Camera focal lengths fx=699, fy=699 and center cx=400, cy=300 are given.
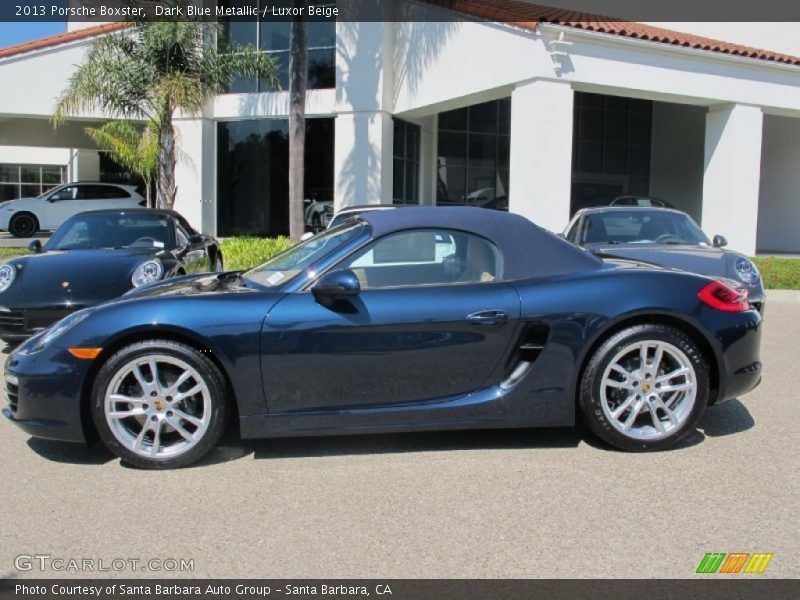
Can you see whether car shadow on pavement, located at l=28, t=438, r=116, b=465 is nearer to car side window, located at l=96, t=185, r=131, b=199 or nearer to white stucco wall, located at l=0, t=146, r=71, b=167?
car side window, located at l=96, t=185, r=131, b=199

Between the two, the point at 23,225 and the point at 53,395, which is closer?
the point at 53,395

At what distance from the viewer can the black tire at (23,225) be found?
20.5m

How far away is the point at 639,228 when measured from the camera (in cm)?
834

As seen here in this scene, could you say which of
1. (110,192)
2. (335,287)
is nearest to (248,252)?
(335,287)

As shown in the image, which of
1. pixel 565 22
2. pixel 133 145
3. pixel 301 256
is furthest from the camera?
pixel 133 145

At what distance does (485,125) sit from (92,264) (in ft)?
55.3

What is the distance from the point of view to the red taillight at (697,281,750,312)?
416 cm

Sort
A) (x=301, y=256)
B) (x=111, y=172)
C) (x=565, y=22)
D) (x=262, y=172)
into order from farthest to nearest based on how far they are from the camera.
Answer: (x=111, y=172) < (x=262, y=172) < (x=565, y=22) < (x=301, y=256)

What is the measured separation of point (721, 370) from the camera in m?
4.14

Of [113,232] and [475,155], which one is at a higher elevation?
[475,155]

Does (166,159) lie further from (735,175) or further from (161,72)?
(735,175)

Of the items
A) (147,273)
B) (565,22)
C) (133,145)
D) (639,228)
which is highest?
(565,22)

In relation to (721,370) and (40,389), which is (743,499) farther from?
(40,389)
